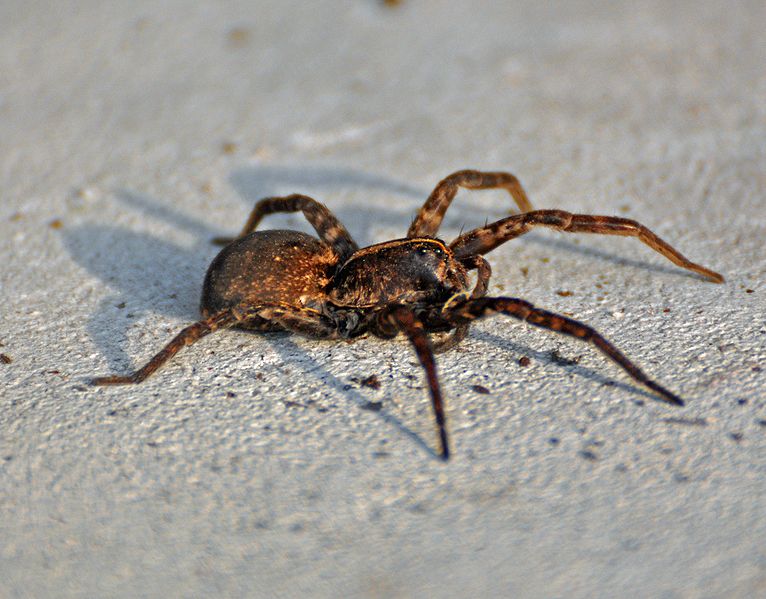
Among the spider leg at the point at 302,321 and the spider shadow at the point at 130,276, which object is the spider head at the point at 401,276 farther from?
the spider shadow at the point at 130,276

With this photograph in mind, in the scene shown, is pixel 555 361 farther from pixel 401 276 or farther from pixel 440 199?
pixel 440 199

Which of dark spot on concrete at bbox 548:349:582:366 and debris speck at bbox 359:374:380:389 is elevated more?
dark spot on concrete at bbox 548:349:582:366

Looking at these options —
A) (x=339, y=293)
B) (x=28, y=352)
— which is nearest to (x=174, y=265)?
(x=28, y=352)

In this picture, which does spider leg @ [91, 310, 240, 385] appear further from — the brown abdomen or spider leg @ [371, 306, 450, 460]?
spider leg @ [371, 306, 450, 460]

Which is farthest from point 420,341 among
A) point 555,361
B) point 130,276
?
point 130,276

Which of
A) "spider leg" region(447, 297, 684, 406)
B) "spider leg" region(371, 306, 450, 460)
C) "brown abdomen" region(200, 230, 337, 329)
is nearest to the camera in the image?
"spider leg" region(371, 306, 450, 460)

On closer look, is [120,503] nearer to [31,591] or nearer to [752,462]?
[31,591]

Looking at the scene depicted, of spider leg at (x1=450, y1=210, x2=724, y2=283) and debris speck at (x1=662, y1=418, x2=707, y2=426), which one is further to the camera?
spider leg at (x1=450, y1=210, x2=724, y2=283)

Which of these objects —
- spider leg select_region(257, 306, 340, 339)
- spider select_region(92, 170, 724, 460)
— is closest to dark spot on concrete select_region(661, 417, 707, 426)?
spider select_region(92, 170, 724, 460)
